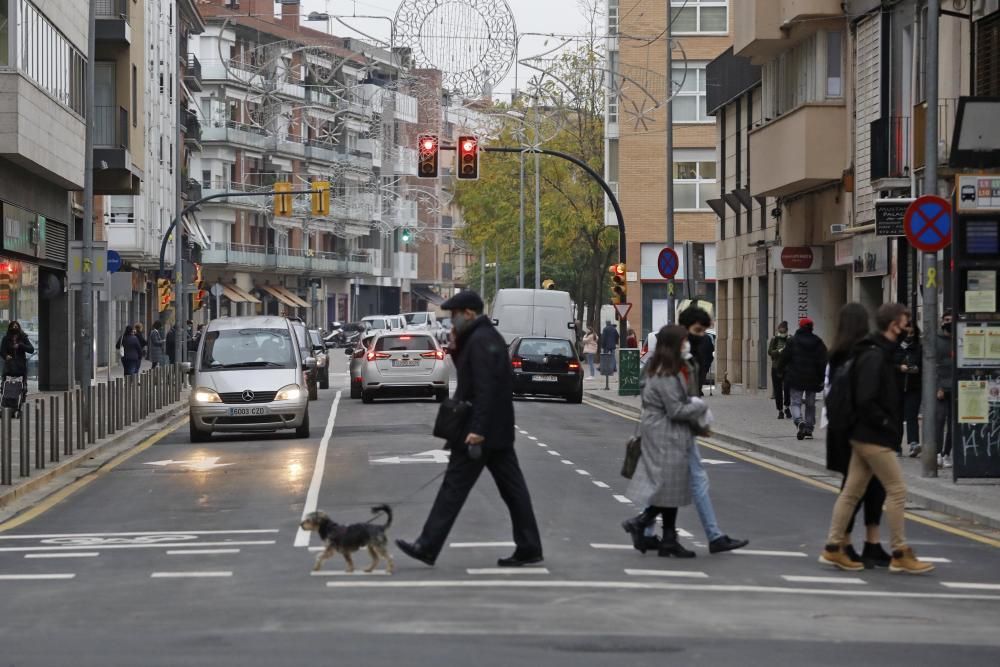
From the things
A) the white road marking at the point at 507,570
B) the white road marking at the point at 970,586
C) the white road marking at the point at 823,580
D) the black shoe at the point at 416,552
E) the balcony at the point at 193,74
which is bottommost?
the white road marking at the point at 970,586

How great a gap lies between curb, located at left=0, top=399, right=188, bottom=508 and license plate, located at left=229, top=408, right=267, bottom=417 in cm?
153

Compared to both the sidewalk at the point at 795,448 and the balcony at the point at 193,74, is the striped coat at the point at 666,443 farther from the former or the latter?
the balcony at the point at 193,74

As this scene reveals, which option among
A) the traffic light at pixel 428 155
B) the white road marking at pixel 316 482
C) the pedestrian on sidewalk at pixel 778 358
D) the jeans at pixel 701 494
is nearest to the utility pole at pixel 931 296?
the white road marking at pixel 316 482

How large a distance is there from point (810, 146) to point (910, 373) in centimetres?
1235

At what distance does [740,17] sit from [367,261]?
86712 millimetres

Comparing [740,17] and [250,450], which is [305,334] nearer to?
[740,17]

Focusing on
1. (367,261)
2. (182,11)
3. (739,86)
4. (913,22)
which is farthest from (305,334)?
(367,261)

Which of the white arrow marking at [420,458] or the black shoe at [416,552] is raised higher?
the black shoe at [416,552]

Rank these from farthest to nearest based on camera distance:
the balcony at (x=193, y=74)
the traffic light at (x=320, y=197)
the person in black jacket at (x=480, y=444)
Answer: the balcony at (x=193, y=74) → the traffic light at (x=320, y=197) → the person in black jacket at (x=480, y=444)

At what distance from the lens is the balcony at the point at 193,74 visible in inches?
3679

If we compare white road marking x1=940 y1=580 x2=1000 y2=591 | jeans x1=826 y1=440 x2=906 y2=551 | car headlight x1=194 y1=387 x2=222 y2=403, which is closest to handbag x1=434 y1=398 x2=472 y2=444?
jeans x1=826 y1=440 x2=906 y2=551

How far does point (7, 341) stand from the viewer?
34.4 m

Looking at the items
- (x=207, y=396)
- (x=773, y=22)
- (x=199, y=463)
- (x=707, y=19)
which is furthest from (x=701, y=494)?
(x=707, y=19)

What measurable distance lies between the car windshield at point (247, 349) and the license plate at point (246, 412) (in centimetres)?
97
